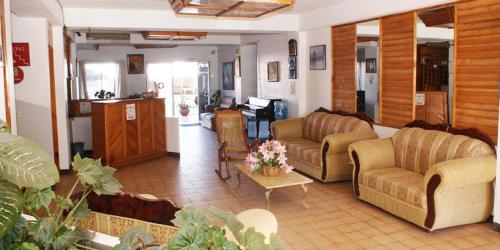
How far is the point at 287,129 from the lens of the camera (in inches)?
305

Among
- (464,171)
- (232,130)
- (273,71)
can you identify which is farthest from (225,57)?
(464,171)

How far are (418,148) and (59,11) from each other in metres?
5.42

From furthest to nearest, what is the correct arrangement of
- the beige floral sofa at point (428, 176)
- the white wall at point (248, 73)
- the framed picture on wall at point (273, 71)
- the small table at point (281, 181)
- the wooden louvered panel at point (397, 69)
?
the white wall at point (248, 73)
the framed picture on wall at point (273, 71)
the wooden louvered panel at point (397, 69)
the small table at point (281, 181)
the beige floral sofa at point (428, 176)

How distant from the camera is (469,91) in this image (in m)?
4.93

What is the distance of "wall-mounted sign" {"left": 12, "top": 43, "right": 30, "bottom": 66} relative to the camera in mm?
6520

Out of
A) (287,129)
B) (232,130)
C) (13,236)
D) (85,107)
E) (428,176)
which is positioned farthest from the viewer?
(85,107)

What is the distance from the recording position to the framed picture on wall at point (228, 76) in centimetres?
1363

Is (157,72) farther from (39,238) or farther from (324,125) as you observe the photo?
(39,238)

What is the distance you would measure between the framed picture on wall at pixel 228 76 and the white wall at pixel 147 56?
63 centimetres

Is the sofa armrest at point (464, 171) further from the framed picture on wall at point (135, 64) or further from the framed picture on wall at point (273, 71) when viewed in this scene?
the framed picture on wall at point (135, 64)

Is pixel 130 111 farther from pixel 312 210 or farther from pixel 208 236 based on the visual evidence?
pixel 208 236

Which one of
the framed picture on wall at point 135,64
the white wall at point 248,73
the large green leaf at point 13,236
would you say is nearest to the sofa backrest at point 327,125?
the white wall at point 248,73

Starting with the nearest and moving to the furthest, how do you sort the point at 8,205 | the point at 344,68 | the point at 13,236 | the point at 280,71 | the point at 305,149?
1. the point at 8,205
2. the point at 13,236
3. the point at 305,149
4. the point at 344,68
5. the point at 280,71

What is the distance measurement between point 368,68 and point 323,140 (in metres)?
1.50
